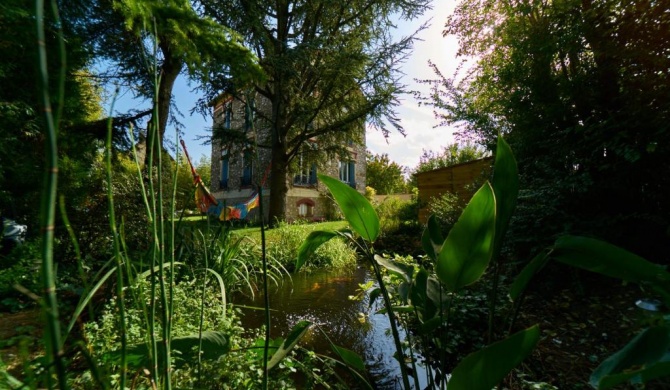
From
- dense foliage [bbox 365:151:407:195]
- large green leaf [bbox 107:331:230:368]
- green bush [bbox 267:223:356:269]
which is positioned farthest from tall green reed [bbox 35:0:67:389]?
dense foliage [bbox 365:151:407:195]

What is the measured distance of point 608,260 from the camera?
64cm

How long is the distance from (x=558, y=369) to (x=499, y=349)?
1.80 m

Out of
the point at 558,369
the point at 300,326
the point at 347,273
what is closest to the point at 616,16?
the point at 558,369

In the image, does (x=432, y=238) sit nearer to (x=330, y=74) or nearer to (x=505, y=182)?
(x=505, y=182)

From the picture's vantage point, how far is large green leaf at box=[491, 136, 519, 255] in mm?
797

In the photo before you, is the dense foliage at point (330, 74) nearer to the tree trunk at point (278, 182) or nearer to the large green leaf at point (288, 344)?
the tree trunk at point (278, 182)

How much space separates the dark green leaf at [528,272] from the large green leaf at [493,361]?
0.69 ft

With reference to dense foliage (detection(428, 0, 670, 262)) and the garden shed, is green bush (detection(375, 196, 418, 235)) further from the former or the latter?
dense foliage (detection(428, 0, 670, 262))

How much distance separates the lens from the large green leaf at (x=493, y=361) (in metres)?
0.56

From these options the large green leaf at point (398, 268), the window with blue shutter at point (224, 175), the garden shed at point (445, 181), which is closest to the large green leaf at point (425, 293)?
the large green leaf at point (398, 268)

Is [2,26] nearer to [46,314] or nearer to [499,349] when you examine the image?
[46,314]

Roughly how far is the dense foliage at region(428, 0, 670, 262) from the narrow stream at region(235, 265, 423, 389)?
71.7 inches

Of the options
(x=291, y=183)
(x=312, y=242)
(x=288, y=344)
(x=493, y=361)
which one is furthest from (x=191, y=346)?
(x=291, y=183)

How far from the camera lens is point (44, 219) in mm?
319
